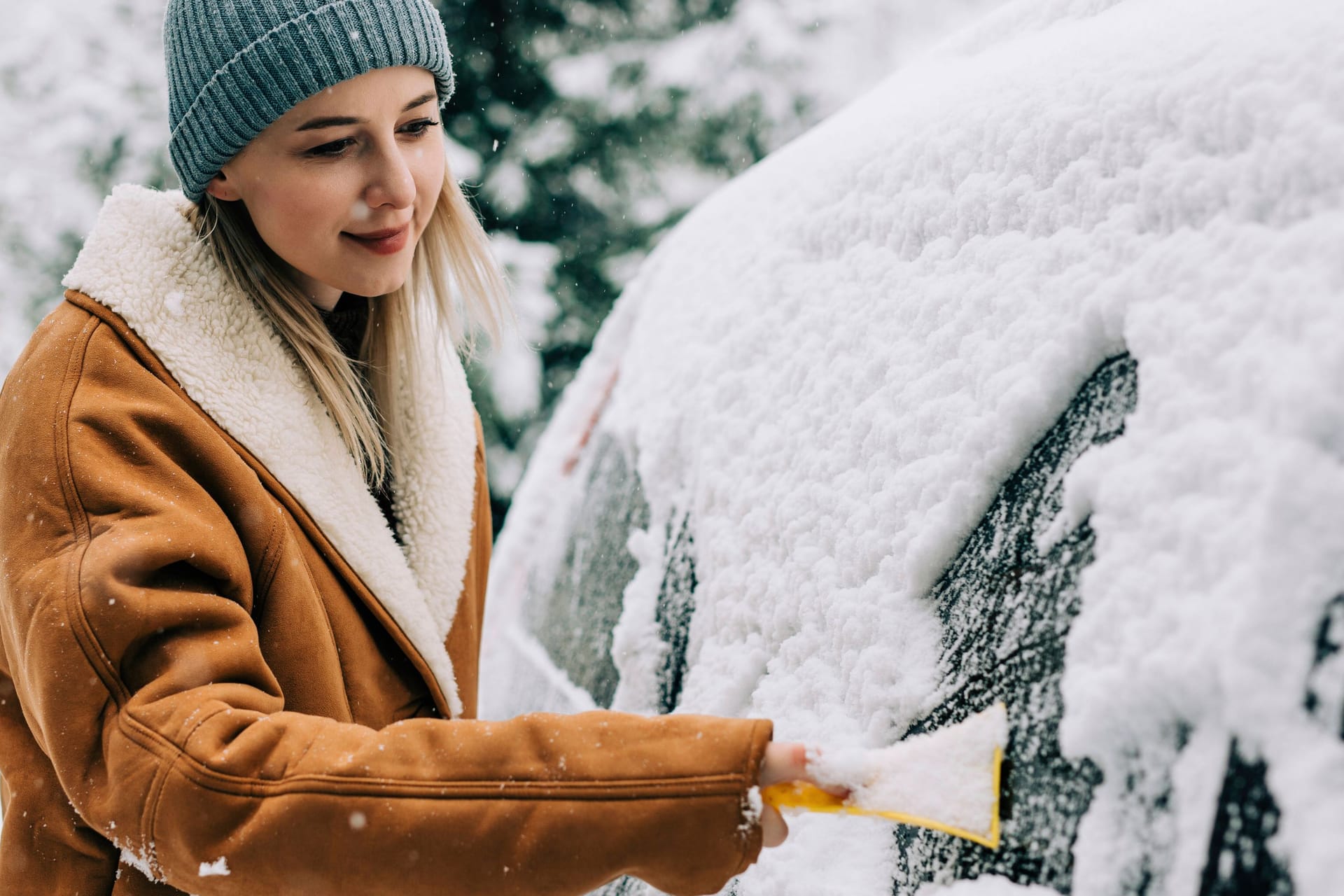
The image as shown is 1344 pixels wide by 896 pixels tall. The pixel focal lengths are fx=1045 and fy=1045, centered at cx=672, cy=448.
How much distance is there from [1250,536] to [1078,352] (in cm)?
23

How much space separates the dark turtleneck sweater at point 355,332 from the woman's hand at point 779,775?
101 cm

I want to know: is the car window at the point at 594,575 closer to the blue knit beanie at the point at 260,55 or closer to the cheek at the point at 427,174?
the cheek at the point at 427,174

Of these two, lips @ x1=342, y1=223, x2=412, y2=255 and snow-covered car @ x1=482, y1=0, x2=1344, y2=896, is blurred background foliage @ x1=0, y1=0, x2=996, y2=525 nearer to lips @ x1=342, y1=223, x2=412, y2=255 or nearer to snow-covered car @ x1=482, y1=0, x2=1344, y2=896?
lips @ x1=342, y1=223, x2=412, y2=255

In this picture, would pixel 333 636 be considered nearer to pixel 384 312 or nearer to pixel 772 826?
pixel 384 312

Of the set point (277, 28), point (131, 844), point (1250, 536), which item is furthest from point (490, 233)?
point (1250, 536)

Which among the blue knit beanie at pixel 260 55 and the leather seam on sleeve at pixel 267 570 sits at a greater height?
the blue knit beanie at pixel 260 55

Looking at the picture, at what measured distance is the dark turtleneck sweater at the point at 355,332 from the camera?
5.87ft

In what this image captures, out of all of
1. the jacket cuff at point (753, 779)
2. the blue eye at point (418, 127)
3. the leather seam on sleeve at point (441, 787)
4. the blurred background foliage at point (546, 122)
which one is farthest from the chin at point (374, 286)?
the blurred background foliage at point (546, 122)

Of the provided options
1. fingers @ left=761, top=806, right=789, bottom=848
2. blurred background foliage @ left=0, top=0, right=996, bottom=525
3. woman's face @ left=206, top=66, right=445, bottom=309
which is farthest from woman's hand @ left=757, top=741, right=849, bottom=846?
blurred background foliage @ left=0, top=0, right=996, bottom=525

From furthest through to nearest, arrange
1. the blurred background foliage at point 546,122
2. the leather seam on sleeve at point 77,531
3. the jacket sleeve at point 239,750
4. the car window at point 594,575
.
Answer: the blurred background foliage at point 546,122 < the car window at point 594,575 < the leather seam on sleeve at point 77,531 < the jacket sleeve at point 239,750

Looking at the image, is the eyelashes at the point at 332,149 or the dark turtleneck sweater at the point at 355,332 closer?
the eyelashes at the point at 332,149

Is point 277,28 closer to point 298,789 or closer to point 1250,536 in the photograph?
point 298,789

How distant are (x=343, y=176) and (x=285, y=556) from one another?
51 cm

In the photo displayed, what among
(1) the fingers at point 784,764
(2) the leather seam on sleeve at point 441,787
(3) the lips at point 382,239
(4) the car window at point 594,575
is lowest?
(4) the car window at point 594,575
